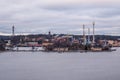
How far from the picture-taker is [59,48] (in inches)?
3688

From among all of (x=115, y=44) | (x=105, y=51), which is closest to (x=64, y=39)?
(x=105, y=51)

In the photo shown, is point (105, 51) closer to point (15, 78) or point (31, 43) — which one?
point (31, 43)

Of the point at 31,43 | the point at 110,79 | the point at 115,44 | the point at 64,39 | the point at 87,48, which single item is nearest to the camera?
the point at 110,79

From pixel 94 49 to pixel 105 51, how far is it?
9.66 ft

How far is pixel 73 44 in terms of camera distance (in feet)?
318

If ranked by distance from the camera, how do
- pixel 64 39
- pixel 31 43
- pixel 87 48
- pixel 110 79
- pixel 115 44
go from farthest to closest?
1. pixel 115 44
2. pixel 31 43
3. pixel 64 39
4. pixel 87 48
5. pixel 110 79

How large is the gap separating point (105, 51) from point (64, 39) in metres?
16.4

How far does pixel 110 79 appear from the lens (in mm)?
26469

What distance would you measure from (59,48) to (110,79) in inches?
2650

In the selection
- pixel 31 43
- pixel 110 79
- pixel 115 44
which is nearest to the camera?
pixel 110 79

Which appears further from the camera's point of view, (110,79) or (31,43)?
(31,43)

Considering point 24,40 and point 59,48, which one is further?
point 24,40

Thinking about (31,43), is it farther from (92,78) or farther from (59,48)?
(92,78)

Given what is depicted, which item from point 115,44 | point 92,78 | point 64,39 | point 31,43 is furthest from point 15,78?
point 115,44
